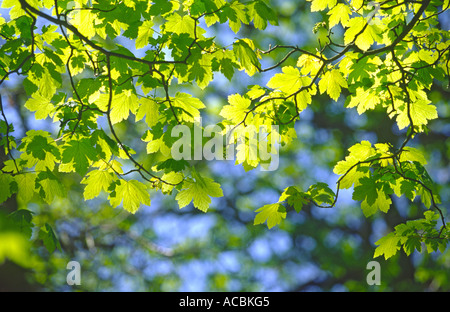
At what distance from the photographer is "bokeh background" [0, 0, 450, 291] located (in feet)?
31.3

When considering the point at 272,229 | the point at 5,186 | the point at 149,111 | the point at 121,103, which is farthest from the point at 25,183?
the point at 272,229

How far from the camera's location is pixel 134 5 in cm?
268

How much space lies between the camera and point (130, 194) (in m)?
2.67

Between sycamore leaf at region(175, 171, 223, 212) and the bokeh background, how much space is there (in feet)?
23.2

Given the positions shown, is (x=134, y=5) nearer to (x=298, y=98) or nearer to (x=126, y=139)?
(x=298, y=98)

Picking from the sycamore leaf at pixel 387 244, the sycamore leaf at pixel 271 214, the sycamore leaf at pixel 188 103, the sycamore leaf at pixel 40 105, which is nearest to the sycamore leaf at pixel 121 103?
the sycamore leaf at pixel 188 103

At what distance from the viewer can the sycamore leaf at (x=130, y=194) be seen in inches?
104

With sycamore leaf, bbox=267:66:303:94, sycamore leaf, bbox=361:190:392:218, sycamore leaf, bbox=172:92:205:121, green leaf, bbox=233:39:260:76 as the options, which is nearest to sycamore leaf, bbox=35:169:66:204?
sycamore leaf, bbox=172:92:205:121

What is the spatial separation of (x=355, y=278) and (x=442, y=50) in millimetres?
7486

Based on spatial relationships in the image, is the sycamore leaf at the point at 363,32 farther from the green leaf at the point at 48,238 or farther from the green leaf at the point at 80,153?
the green leaf at the point at 48,238

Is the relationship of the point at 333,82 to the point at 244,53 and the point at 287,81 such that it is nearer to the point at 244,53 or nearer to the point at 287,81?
the point at 287,81

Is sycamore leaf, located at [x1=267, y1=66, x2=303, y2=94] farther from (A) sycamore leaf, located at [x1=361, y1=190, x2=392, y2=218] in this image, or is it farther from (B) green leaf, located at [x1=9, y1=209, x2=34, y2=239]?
(B) green leaf, located at [x1=9, y1=209, x2=34, y2=239]

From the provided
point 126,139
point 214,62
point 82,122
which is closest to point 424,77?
point 214,62

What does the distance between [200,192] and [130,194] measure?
0.44 metres
